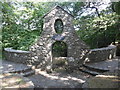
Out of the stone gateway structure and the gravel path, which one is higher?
the stone gateway structure

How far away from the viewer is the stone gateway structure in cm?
582

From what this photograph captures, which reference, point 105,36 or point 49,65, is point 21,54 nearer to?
point 49,65

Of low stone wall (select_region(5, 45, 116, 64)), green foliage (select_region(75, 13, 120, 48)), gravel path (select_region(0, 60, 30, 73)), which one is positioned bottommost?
gravel path (select_region(0, 60, 30, 73))

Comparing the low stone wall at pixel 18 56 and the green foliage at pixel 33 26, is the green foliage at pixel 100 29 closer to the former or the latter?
the green foliage at pixel 33 26

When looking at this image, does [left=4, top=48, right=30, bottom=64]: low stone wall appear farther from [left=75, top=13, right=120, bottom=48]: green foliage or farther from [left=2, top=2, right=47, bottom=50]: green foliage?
[left=75, top=13, right=120, bottom=48]: green foliage

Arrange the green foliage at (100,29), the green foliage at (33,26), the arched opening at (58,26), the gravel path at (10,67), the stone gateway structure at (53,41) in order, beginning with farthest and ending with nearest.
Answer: the green foliage at (33,26) < the green foliage at (100,29) < the arched opening at (58,26) < the stone gateway structure at (53,41) < the gravel path at (10,67)

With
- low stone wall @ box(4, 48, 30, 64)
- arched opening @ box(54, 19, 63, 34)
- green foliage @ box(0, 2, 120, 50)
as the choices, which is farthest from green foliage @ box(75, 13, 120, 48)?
low stone wall @ box(4, 48, 30, 64)

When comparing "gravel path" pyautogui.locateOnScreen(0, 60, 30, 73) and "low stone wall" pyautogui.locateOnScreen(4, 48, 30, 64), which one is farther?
"low stone wall" pyautogui.locateOnScreen(4, 48, 30, 64)

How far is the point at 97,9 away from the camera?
9367mm

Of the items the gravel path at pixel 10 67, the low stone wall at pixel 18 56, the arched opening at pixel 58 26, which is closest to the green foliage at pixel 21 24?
the low stone wall at pixel 18 56

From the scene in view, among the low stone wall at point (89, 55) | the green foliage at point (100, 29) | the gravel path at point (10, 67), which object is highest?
the green foliage at point (100, 29)

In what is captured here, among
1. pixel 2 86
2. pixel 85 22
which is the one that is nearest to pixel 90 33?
pixel 85 22

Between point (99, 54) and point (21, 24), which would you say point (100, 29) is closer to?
point (99, 54)

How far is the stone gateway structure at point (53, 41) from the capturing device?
5824 mm
